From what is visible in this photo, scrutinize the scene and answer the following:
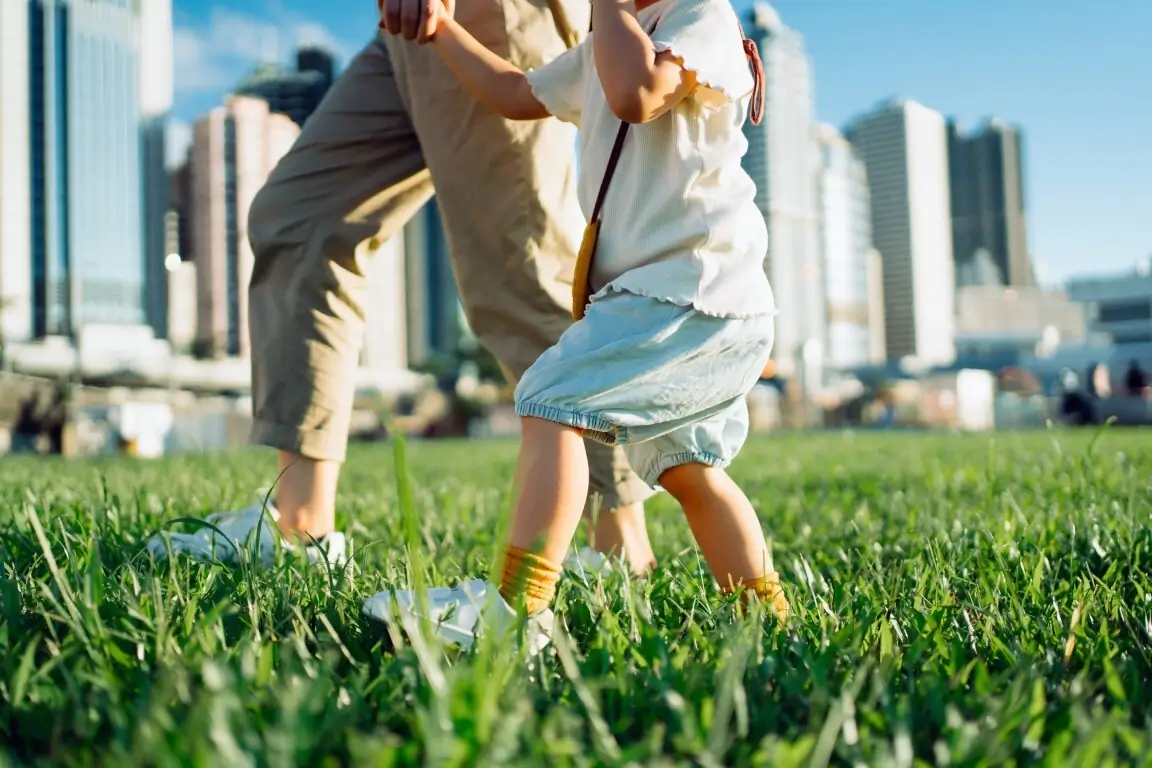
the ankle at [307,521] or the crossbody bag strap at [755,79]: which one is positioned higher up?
the crossbody bag strap at [755,79]

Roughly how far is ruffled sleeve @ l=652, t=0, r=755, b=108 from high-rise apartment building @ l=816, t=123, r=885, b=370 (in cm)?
14789

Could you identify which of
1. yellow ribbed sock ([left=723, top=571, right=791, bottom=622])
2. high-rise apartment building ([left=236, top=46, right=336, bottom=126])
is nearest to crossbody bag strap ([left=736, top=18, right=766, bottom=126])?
yellow ribbed sock ([left=723, top=571, right=791, bottom=622])

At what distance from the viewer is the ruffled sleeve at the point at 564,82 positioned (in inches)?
67.1

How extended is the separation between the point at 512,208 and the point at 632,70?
747 mm

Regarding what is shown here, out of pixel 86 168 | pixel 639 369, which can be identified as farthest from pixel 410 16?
pixel 86 168

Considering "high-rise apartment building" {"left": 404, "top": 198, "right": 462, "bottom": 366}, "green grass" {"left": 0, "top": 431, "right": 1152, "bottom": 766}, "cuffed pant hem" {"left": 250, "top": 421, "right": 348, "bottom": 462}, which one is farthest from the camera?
"high-rise apartment building" {"left": 404, "top": 198, "right": 462, "bottom": 366}

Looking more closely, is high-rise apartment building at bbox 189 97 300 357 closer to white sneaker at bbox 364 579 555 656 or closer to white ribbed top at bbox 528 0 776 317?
white ribbed top at bbox 528 0 776 317

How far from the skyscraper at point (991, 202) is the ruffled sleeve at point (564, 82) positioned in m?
205

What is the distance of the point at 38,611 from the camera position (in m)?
1.30

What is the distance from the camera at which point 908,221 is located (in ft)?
596

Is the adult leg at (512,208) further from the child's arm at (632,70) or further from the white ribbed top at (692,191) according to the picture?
the child's arm at (632,70)

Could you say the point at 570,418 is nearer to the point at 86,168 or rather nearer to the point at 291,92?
the point at 291,92

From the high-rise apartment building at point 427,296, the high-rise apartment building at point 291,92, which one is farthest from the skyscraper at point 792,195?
the high-rise apartment building at point 291,92

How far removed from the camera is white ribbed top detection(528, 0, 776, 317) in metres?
1.49
